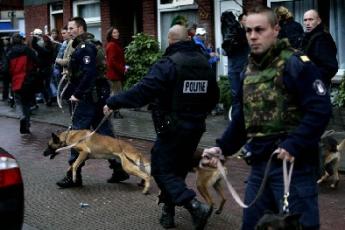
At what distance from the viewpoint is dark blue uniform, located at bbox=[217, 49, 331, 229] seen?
3.84 metres

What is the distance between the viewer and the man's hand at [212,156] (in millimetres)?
4355

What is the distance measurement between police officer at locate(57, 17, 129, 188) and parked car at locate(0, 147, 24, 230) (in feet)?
8.74

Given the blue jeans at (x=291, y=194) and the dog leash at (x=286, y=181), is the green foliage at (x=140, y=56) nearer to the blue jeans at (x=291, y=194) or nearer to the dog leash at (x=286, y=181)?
the blue jeans at (x=291, y=194)

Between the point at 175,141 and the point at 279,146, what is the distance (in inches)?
85.7

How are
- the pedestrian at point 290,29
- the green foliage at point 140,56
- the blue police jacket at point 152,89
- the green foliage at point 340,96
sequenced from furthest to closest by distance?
the green foliage at point 140,56 < the green foliage at point 340,96 < the pedestrian at point 290,29 < the blue police jacket at point 152,89

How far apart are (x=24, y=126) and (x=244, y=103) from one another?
31.1ft

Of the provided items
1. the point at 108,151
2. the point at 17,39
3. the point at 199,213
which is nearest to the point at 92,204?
the point at 108,151

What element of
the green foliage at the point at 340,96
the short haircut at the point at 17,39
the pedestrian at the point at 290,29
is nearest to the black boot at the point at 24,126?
the short haircut at the point at 17,39

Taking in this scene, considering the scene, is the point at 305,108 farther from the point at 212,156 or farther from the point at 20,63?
the point at 20,63

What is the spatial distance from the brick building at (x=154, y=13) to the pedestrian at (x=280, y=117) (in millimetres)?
8145

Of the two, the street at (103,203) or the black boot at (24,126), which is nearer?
the street at (103,203)

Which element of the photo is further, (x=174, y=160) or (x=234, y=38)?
(x=234, y=38)

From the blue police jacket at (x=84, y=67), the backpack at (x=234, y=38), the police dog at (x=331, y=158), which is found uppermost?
the backpack at (x=234, y=38)

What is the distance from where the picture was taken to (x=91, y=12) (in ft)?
64.5
